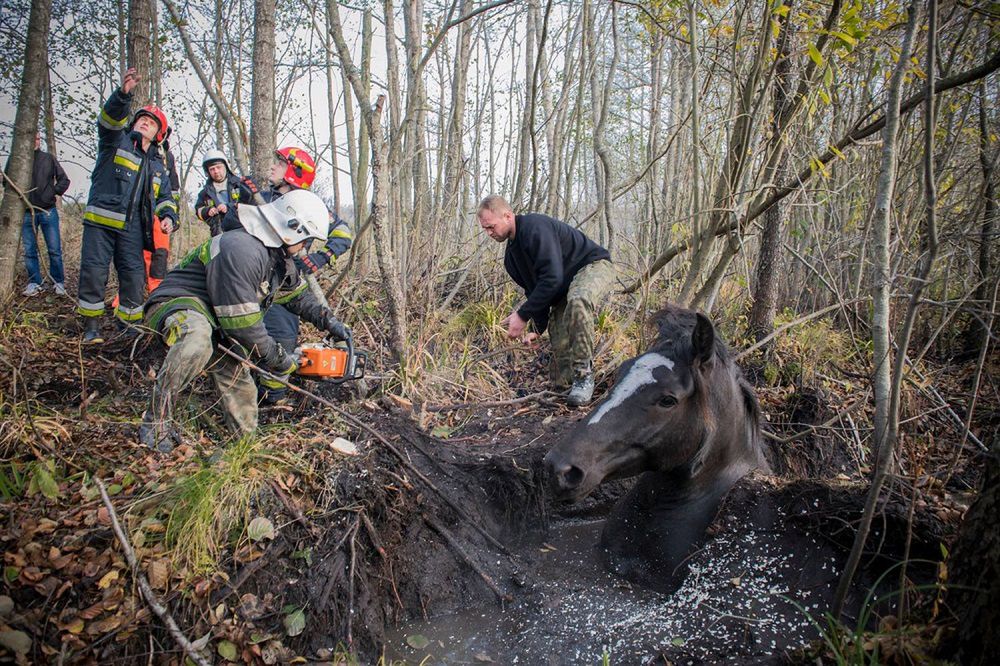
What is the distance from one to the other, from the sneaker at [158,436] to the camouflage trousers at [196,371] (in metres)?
0.06

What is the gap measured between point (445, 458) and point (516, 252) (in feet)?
A: 7.73

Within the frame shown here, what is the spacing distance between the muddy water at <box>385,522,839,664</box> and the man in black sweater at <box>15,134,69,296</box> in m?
7.00

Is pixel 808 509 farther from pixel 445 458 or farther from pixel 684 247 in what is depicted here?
pixel 684 247

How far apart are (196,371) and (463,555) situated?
7.58ft

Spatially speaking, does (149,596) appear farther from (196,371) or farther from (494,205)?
(494,205)

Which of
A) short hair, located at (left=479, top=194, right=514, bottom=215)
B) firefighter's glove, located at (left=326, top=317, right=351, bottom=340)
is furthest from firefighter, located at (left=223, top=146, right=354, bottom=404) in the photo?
short hair, located at (left=479, top=194, right=514, bottom=215)

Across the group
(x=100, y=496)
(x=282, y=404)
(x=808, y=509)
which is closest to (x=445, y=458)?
(x=282, y=404)

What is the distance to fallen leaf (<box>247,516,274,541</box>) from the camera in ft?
10.1

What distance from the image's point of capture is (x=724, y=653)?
2.58 meters

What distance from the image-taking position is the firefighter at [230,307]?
12.9ft

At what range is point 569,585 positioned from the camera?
133 inches

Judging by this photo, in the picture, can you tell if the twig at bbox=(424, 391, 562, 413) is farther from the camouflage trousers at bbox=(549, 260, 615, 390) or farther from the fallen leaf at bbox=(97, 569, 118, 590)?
the fallen leaf at bbox=(97, 569, 118, 590)

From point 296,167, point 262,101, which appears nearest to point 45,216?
point 262,101

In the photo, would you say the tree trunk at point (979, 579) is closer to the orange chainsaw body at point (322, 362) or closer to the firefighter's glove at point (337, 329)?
the orange chainsaw body at point (322, 362)
